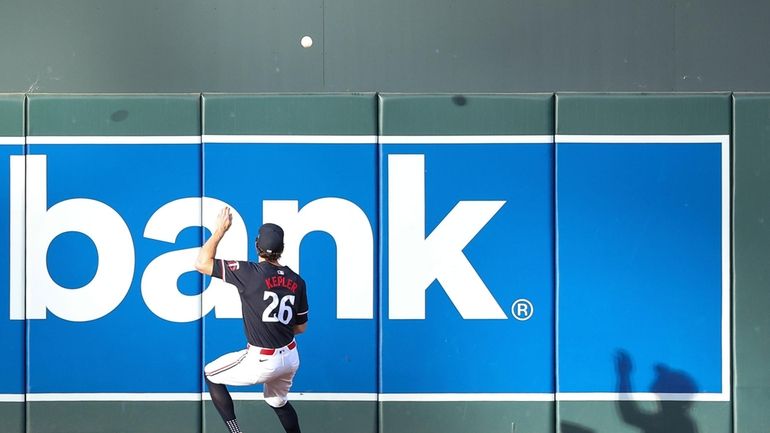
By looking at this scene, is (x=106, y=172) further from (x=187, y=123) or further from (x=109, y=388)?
(x=109, y=388)

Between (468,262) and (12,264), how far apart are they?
11.4 feet

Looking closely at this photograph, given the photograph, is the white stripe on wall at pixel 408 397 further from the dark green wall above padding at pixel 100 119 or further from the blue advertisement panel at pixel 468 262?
the dark green wall above padding at pixel 100 119

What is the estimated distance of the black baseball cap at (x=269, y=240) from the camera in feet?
20.7

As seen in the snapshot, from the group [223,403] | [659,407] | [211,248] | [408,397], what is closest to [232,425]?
[223,403]

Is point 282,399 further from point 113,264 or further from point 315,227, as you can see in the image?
point 113,264

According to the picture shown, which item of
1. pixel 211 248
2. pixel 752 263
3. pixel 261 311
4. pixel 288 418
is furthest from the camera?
pixel 752 263

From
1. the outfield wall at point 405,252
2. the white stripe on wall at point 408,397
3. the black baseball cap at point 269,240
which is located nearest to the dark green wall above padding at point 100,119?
the outfield wall at point 405,252

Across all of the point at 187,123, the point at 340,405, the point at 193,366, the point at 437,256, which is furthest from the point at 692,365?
the point at 187,123

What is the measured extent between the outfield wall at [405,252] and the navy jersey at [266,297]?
0.99m

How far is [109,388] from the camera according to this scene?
289 inches

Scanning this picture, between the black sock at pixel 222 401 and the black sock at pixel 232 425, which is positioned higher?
the black sock at pixel 222 401

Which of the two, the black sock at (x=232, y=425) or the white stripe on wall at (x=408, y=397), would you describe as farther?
the white stripe on wall at (x=408, y=397)

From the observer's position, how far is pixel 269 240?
630cm

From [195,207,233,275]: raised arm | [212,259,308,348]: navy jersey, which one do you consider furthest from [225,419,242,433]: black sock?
[195,207,233,275]: raised arm
